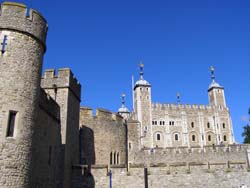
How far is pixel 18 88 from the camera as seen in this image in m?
9.05

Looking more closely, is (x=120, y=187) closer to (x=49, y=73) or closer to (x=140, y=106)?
(x=49, y=73)

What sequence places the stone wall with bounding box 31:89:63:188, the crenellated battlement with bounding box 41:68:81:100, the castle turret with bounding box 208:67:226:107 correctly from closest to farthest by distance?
the stone wall with bounding box 31:89:63:188 → the crenellated battlement with bounding box 41:68:81:100 → the castle turret with bounding box 208:67:226:107

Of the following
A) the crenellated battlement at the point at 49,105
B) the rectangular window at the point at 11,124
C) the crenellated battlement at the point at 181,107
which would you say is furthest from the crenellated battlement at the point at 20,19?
the crenellated battlement at the point at 181,107

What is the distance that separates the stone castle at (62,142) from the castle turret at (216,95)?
122 ft

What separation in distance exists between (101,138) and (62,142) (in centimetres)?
554

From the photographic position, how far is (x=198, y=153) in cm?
2584

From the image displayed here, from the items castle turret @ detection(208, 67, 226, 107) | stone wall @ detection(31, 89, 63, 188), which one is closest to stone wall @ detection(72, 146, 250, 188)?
stone wall @ detection(31, 89, 63, 188)

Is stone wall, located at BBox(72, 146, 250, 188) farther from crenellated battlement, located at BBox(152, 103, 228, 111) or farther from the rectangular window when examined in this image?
crenellated battlement, located at BBox(152, 103, 228, 111)

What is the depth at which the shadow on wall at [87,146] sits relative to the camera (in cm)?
1757

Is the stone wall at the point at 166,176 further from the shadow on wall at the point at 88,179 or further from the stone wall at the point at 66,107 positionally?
the stone wall at the point at 66,107

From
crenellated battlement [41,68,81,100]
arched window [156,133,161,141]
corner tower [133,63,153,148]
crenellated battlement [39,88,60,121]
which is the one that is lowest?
crenellated battlement [39,88,60,121]

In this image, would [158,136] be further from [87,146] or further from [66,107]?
[66,107]

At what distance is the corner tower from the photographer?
175 feet

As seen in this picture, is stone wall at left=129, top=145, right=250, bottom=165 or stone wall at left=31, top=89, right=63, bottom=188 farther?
stone wall at left=129, top=145, right=250, bottom=165
